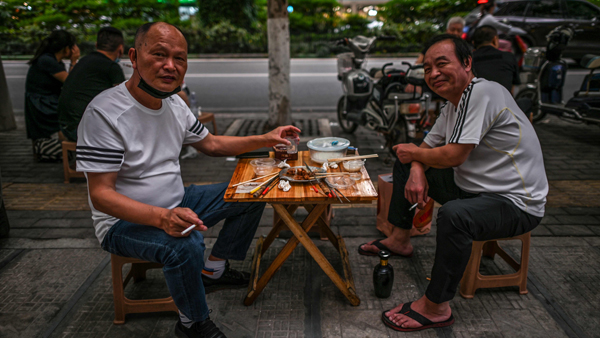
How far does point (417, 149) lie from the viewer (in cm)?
260

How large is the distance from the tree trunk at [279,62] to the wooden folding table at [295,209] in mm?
3655

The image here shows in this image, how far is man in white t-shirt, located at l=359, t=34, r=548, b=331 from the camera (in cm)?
224

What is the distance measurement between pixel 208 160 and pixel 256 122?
2.17 meters

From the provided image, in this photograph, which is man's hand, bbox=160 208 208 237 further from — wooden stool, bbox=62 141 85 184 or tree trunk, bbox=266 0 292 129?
tree trunk, bbox=266 0 292 129

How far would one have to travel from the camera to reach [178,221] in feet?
6.28

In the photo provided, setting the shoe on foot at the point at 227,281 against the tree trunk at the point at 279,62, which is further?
the tree trunk at the point at 279,62

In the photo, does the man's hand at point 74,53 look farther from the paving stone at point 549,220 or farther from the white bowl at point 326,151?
the paving stone at point 549,220

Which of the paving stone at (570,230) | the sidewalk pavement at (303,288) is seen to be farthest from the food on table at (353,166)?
the paving stone at (570,230)

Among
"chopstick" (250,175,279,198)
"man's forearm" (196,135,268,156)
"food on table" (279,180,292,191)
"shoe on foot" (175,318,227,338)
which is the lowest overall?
"shoe on foot" (175,318,227,338)

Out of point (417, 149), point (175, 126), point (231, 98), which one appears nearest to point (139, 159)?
point (175, 126)

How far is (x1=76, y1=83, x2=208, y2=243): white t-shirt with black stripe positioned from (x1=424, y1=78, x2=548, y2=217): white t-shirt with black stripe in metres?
1.56

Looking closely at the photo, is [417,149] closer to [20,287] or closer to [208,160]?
[20,287]

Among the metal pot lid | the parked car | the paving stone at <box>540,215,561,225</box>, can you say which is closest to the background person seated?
the metal pot lid

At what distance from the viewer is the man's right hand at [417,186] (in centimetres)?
259
